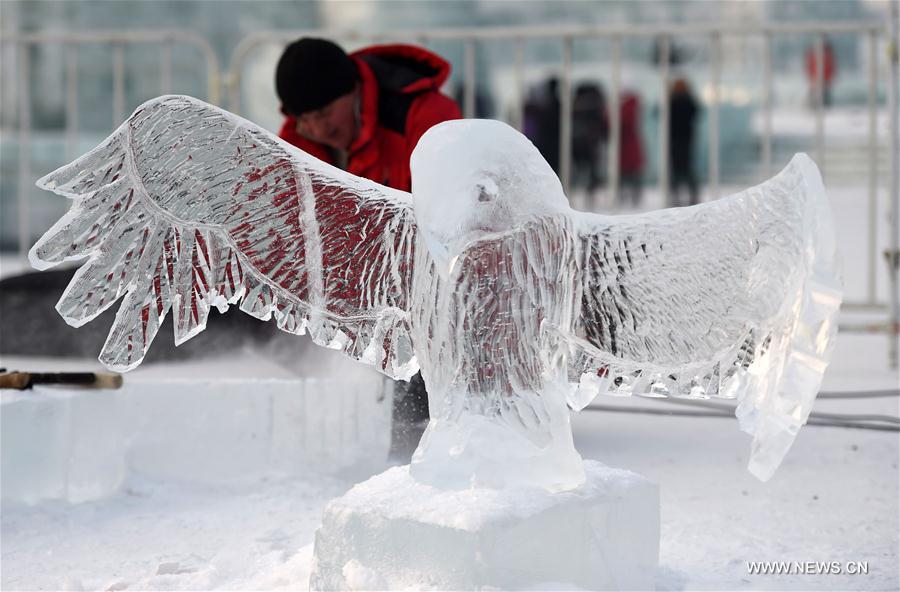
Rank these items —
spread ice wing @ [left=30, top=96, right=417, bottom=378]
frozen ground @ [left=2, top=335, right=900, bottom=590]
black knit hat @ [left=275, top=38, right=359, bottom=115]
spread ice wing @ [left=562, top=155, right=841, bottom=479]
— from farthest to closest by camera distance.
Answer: black knit hat @ [left=275, top=38, right=359, bottom=115] < frozen ground @ [left=2, top=335, right=900, bottom=590] < spread ice wing @ [left=30, top=96, right=417, bottom=378] < spread ice wing @ [left=562, top=155, right=841, bottom=479]

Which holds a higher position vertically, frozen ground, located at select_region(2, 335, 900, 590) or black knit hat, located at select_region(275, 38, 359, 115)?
black knit hat, located at select_region(275, 38, 359, 115)

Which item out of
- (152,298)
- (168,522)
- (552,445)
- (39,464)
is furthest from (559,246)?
(39,464)

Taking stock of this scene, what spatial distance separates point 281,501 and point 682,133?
7887 mm

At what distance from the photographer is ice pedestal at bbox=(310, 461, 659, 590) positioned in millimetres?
1755

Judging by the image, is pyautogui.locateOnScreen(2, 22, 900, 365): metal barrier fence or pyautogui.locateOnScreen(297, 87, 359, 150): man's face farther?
pyautogui.locateOnScreen(2, 22, 900, 365): metal barrier fence

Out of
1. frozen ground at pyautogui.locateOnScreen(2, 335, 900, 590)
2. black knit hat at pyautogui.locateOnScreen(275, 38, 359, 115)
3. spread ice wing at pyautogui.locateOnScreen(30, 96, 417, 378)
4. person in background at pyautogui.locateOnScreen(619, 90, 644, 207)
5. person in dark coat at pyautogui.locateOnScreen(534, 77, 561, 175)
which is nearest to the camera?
spread ice wing at pyautogui.locateOnScreen(30, 96, 417, 378)

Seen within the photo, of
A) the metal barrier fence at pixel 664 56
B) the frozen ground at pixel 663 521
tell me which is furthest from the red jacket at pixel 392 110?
the metal barrier fence at pixel 664 56

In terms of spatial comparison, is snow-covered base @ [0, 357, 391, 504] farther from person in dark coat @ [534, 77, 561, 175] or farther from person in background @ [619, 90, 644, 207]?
person in background @ [619, 90, 644, 207]

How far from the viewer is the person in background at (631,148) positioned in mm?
10836

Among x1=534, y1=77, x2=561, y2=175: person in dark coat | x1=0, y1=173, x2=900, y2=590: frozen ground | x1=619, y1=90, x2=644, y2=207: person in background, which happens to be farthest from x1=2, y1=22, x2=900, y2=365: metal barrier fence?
x1=619, y1=90, x2=644, y2=207: person in background

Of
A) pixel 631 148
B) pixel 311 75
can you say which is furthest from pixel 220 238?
pixel 631 148

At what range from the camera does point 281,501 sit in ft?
9.20

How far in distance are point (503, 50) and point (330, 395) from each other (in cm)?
1385

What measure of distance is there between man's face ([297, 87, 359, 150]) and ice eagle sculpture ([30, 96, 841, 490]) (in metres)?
1.36
